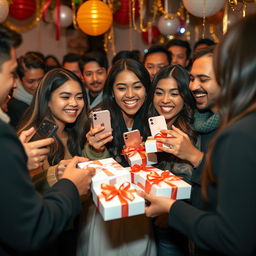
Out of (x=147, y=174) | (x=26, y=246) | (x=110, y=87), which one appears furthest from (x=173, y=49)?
(x=26, y=246)

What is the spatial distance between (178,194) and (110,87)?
1.25 m

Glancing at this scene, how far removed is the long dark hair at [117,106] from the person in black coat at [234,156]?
51.4 inches

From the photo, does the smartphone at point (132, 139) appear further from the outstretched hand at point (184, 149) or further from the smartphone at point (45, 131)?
the smartphone at point (45, 131)

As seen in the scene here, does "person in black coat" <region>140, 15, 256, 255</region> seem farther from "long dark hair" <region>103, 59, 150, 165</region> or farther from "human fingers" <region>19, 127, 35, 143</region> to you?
"long dark hair" <region>103, 59, 150, 165</region>

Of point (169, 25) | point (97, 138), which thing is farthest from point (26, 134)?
point (169, 25)

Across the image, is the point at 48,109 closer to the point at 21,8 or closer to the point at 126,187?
the point at 126,187

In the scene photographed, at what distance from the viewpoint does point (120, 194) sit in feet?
4.65

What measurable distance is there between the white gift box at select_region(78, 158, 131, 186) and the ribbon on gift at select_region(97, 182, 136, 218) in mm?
40

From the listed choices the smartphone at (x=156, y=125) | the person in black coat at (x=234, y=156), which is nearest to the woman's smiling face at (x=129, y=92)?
the smartphone at (x=156, y=125)

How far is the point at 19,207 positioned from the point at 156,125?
114 cm

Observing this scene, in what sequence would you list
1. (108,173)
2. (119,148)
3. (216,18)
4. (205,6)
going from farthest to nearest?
(216,18) → (205,6) → (119,148) → (108,173)

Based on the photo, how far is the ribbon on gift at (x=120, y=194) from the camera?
135 centimetres

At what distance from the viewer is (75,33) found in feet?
23.5

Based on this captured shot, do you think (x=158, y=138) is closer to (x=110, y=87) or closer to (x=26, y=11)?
(x=110, y=87)
